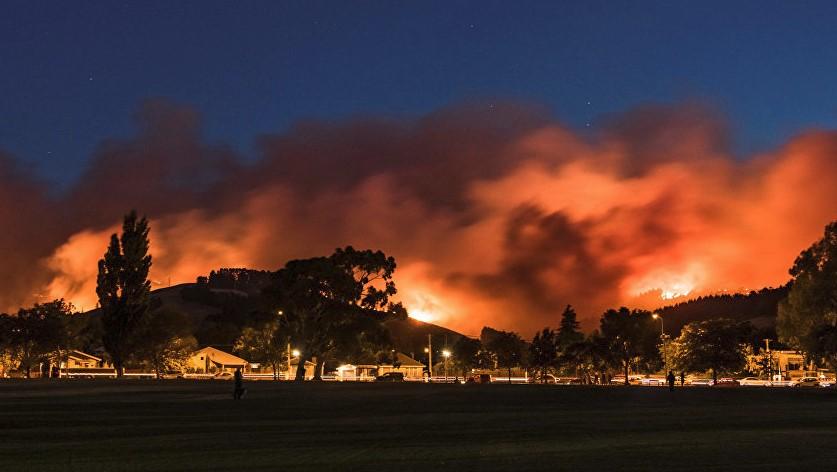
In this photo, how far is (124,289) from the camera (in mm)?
82625

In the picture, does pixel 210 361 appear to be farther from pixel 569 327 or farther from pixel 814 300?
pixel 814 300

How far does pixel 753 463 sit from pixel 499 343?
126716 mm

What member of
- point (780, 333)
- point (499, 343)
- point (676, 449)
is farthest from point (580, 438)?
point (499, 343)

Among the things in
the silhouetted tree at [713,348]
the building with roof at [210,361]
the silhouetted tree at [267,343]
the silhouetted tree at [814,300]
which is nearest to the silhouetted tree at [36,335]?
the silhouetted tree at [267,343]

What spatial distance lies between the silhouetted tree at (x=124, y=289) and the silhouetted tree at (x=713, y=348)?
205ft

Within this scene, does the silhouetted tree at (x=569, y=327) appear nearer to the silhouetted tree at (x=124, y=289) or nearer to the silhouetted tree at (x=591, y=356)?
the silhouetted tree at (x=591, y=356)

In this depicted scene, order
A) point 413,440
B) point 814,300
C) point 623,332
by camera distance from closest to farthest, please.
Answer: point 413,440 → point 814,300 → point 623,332

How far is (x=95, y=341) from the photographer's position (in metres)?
157

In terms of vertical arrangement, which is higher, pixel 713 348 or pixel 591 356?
pixel 713 348

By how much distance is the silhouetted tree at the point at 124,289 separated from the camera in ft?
268

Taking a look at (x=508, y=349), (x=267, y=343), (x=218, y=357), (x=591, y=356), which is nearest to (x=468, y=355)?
(x=508, y=349)

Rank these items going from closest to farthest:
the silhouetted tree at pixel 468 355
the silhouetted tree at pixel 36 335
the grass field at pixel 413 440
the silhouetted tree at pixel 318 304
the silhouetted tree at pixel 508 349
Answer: the grass field at pixel 413 440 → the silhouetted tree at pixel 318 304 → the silhouetted tree at pixel 36 335 → the silhouetted tree at pixel 508 349 → the silhouetted tree at pixel 468 355

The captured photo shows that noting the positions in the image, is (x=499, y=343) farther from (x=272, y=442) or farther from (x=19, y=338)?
(x=272, y=442)

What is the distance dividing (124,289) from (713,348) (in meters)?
66.2
